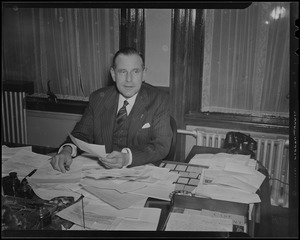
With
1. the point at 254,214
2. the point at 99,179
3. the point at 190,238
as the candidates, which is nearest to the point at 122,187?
the point at 99,179

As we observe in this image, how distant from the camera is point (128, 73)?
240 cm

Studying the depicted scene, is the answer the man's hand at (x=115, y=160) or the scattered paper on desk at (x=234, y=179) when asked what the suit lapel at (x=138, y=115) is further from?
the scattered paper on desk at (x=234, y=179)

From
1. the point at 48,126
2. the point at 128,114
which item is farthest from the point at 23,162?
the point at 48,126

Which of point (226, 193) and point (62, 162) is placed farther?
point (62, 162)

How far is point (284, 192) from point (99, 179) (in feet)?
7.58

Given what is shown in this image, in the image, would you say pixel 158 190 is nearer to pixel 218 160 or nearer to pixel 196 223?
pixel 196 223

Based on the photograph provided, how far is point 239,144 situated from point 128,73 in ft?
3.04

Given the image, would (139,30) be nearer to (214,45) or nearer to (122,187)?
(214,45)

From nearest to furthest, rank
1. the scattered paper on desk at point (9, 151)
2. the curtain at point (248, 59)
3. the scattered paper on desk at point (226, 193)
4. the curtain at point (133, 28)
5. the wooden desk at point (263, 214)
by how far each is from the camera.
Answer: the wooden desk at point (263, 214) → the scattered paper on desk at point (226, 193) → the scattered paper on desk at point (9, 151) → the curtain at point (248, 59) → the curtain at point (133, 28)

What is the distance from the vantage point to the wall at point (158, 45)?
3.52m

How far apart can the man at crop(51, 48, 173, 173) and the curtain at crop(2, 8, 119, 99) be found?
140 centimetres

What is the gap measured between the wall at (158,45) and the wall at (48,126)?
109 cm

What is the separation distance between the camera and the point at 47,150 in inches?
91.7

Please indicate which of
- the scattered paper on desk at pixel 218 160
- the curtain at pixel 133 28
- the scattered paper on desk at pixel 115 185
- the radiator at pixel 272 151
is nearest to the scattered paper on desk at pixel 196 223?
the scattered paper on desk at pixel 115 185
